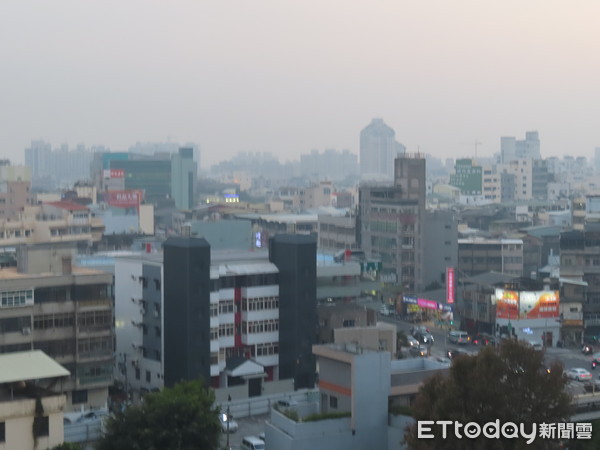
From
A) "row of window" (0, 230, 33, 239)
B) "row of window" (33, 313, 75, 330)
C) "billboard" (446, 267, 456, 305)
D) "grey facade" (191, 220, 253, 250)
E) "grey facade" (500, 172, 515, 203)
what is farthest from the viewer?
"grey facade" (500, 172, 515, 203)

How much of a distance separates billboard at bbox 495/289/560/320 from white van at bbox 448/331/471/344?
2.68 feet

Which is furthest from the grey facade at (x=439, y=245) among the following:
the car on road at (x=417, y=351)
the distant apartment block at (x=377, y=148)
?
the distant apartment block at (x=377, y=148)

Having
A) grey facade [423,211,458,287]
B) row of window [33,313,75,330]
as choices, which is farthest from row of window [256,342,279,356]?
grey facade [423,211,458,287]

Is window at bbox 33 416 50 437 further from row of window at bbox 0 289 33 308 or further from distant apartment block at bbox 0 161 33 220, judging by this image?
distant apartment block at bbox 0 161 33 220

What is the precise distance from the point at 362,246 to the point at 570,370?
1202 cm

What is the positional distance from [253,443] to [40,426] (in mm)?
3221

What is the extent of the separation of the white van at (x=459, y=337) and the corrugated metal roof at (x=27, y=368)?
12064 millimetres

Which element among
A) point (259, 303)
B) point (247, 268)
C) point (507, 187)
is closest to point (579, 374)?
point (259, 303)

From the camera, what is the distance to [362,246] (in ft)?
96.8

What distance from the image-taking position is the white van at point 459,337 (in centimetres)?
2169

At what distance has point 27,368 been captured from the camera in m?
10.3

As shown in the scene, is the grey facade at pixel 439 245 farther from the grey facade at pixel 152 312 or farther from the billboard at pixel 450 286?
the grey facade at pixel 152 312

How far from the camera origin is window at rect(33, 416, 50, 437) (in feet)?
32.1

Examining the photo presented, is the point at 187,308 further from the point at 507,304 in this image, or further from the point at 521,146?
the point at 521,146
